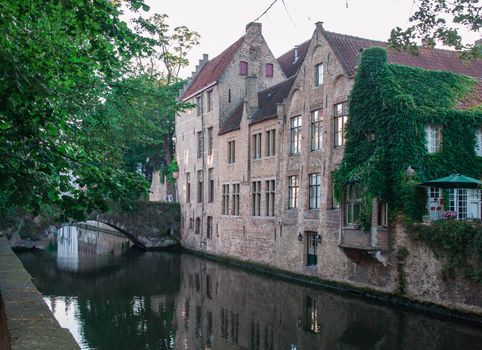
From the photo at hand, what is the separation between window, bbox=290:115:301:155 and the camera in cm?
2383

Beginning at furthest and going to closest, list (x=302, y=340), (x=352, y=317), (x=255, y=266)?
(x=255, y=266) < (x=352, y=317) < (x=302, y=340)

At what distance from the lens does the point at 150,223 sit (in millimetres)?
35688

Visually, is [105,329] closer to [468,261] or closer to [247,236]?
[468,261]

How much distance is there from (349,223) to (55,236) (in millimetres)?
38592

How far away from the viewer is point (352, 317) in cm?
1570

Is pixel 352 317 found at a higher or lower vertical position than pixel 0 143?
lower

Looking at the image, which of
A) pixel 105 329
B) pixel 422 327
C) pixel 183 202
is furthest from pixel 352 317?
pixel 183 202

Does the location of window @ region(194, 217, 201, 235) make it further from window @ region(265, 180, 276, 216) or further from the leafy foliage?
the leafy foliage

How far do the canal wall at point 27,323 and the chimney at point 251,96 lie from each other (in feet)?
69.1

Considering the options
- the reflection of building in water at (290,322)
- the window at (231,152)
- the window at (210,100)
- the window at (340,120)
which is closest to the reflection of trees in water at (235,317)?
the reflection of building in water at (290,322)

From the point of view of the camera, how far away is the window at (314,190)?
2212 centimetres

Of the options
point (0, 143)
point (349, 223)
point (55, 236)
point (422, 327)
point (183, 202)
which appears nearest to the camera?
point (0, 143)

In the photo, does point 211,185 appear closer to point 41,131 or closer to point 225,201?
point 225,201

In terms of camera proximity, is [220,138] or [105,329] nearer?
[105,329]
